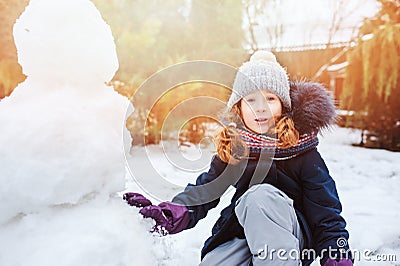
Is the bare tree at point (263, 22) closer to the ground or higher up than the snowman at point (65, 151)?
higher up

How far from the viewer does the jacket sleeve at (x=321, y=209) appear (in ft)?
2.94

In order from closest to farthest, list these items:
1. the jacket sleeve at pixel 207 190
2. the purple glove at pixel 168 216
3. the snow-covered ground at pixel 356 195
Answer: the purple glove at pixel 168 216
the jacket sleeve at pixel 207 190
the snow-covered ground at pixel 356 195

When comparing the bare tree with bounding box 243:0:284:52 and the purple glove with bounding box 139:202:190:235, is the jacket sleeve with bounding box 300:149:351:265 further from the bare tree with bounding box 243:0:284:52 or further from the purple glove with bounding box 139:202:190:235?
the bare tree with bounding box 243:0:284:52

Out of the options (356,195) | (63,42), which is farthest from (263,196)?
(356,195)

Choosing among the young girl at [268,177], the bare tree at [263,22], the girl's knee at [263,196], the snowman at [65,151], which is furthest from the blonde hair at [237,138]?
the bare tree at [263,22]

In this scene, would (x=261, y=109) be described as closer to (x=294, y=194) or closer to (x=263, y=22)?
(x=294, y=194)

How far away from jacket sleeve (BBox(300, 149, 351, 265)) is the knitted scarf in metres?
0.02

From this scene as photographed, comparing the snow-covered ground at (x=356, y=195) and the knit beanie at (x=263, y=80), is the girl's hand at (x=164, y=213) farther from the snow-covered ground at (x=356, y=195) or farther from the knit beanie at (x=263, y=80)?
the knit beanie at (x=263, y=80)

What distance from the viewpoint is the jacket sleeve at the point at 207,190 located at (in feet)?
3.29

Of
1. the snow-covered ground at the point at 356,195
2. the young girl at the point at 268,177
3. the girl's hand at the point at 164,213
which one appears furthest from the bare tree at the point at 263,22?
the girl's hand at the point at 164,213

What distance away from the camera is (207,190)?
104 centimetres

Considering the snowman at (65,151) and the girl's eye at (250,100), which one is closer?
the snowman at (65,151)

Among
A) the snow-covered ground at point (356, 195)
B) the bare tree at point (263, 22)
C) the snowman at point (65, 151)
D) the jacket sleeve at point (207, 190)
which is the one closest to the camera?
the snowman at point (65, 151)

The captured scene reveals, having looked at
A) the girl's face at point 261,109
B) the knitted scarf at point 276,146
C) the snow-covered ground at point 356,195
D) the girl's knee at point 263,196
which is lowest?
the snow-covered ground at point 356,195
